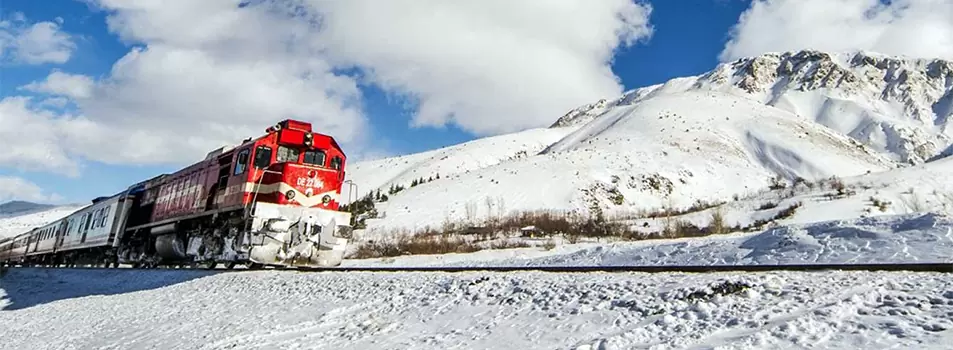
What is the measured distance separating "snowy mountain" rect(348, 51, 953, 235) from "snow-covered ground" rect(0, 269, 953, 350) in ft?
93.8

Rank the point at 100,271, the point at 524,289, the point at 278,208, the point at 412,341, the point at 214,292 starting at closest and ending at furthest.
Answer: the point at 412,341 → the point at 524,289 → the point at 214,292 → the point at 278,208 → the point at 100,271

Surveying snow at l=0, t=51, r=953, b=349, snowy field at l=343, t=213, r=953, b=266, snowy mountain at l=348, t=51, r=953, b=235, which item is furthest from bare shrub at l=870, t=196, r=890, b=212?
snowy mountain at l=348, t=51, r=953, b=235

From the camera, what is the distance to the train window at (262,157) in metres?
14.5

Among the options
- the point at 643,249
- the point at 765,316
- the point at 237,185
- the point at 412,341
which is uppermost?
the point at 237,185

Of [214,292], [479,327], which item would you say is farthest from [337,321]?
[214,292]

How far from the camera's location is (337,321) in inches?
307

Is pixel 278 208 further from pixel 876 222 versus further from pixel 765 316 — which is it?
pixel 876 222

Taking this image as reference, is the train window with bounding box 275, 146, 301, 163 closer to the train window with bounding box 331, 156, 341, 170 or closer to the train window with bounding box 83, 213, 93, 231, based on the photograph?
the train window with bounding box 331, 156, 341, 170

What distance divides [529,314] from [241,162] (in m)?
11.0

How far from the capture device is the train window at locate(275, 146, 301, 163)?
15072 mm

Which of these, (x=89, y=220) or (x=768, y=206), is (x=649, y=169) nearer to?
(x=768, y=206)

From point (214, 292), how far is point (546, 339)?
340 inches

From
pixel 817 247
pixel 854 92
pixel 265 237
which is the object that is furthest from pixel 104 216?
pixel 854 92

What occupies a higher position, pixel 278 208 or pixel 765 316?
pixel 278 208
